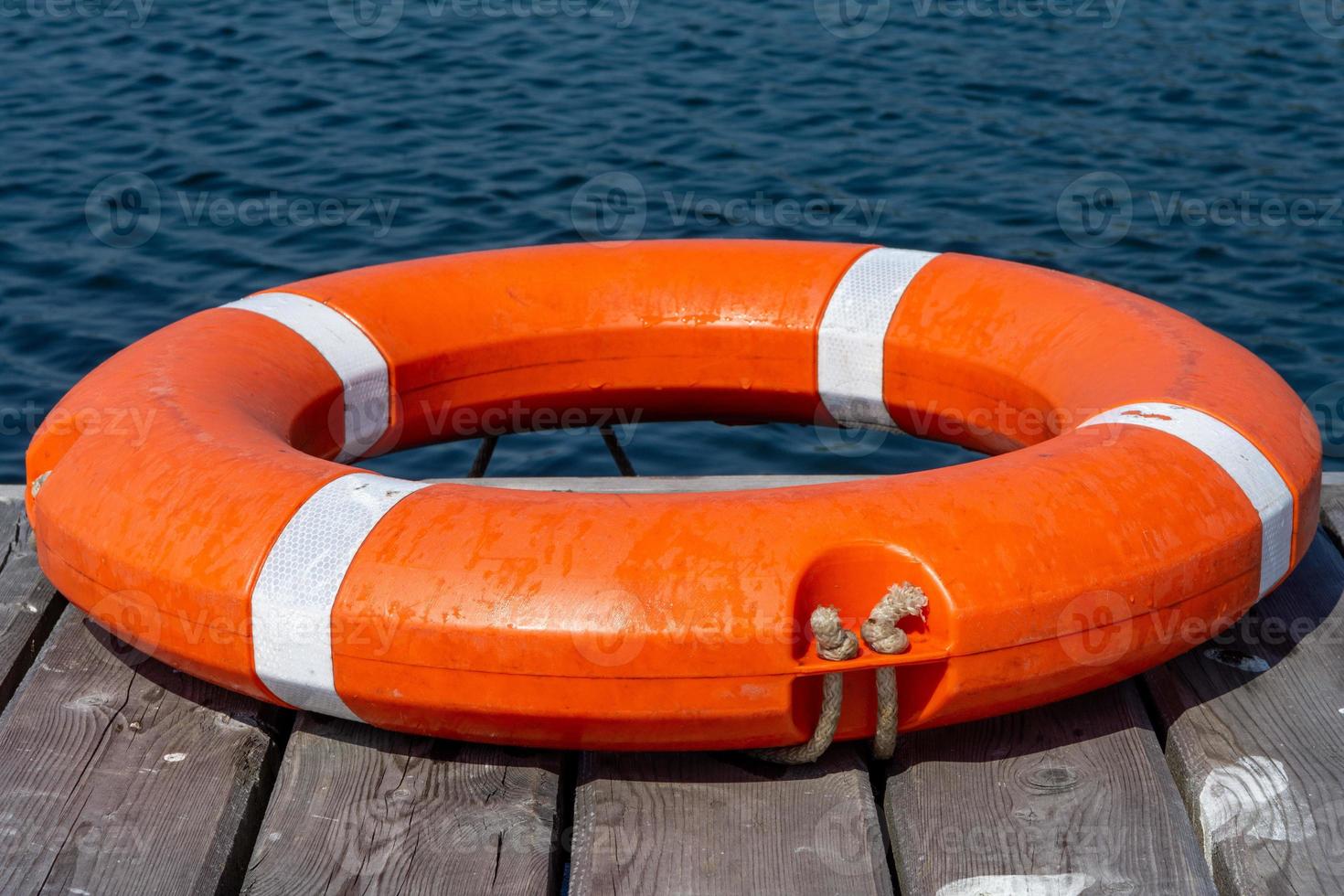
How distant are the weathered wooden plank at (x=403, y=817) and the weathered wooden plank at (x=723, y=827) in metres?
0.06

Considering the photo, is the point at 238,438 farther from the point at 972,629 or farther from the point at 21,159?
the point at 21,159

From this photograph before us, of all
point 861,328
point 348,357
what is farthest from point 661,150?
point 348,357

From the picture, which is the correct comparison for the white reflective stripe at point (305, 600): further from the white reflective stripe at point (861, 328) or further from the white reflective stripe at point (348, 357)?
the white reflective stripe at point (861, 328)

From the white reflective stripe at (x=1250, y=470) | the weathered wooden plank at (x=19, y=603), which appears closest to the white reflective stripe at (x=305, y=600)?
the weathered wooden plank at (x=19, y=603)

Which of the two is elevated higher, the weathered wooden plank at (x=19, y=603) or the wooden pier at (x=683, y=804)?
the wooden pier at (x=683, y=804)

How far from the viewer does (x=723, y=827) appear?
1937 millimetres

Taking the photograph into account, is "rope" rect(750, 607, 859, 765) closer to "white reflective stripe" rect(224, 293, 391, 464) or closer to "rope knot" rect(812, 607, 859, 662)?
"rope knot" rect(812, 607, 859, 662)

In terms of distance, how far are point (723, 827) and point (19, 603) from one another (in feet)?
4.02

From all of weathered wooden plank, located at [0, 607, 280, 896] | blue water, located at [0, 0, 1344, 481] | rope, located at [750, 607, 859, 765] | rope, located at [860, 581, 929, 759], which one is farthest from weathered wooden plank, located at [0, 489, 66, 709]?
blue water, located at [0, 0, 1344, 481]

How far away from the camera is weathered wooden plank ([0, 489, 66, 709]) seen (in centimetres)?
232

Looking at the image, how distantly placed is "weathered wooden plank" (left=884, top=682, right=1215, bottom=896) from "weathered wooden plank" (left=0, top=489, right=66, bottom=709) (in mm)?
1277

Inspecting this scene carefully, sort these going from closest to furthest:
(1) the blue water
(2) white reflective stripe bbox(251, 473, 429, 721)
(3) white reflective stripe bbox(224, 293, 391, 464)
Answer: (2) white reflective stripe bbox(251, 473, 429, 721) → (3) white reflective stripe bbox(224, 293, 391, 464) → (1) the blue water

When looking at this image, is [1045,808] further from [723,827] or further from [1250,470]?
[1250,470]

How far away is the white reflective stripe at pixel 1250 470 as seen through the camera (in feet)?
7.07
